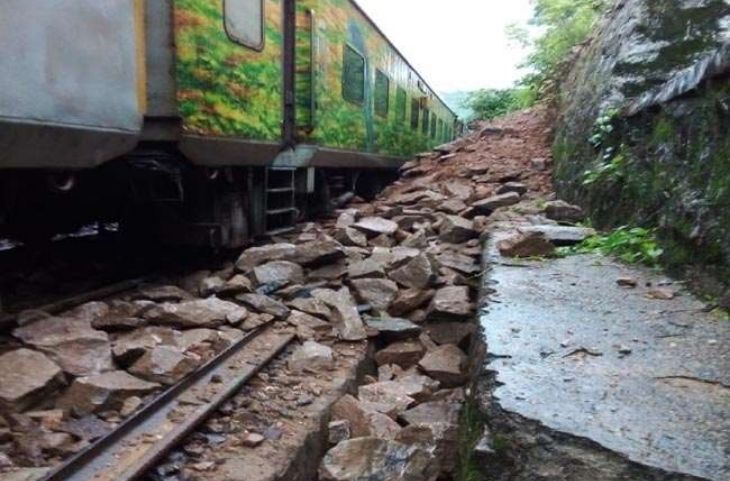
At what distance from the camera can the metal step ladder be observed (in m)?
6.63

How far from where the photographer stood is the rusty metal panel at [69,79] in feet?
9.49

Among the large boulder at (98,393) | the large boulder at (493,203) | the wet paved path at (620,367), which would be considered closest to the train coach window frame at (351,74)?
the large boulder at (493,203)

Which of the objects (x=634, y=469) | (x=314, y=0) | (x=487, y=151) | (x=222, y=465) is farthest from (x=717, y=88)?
(x=487, y=151)

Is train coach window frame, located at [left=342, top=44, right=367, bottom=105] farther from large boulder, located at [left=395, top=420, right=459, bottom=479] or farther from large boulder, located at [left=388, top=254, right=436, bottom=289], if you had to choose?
large boulder, located at [left=395, top=420, right=459, bottom=479]

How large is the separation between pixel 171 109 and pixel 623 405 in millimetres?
3536

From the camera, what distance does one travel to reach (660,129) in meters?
4.27

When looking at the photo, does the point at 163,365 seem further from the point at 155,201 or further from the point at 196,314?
the point at 155,201

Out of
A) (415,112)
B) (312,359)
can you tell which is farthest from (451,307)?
(415,112)

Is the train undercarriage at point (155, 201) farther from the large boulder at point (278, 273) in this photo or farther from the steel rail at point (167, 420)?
the steel rail at point (167, 420)

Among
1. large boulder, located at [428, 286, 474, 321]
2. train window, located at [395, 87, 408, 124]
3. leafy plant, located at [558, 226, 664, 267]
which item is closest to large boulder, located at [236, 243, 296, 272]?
large boulder, located at [428, 286, 474, 321]

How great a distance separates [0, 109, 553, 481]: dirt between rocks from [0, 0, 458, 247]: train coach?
2.57ft

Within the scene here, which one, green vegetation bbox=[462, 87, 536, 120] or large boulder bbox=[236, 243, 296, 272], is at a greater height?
green vegetation bbox=[462, 87, 536, 120]

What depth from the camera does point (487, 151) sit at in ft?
39.2

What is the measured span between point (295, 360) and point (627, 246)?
2370 mm
